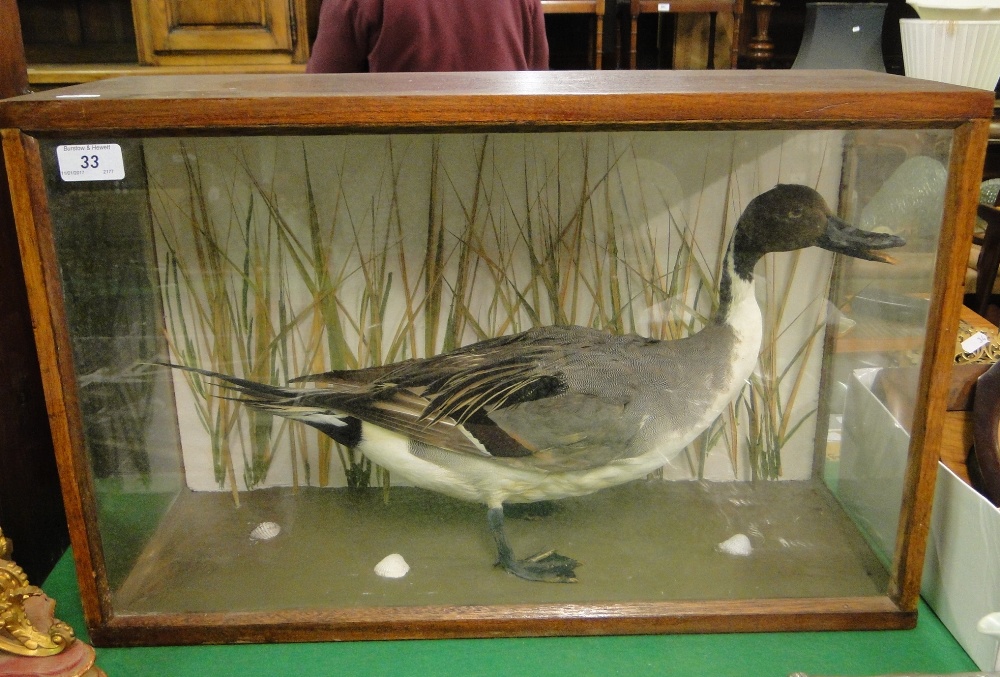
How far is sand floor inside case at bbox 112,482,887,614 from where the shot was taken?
3.12 feet

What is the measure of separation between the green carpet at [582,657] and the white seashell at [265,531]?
0.13 metres

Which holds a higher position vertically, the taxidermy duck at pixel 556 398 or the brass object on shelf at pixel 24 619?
the taxidermy duck at pixel 556 398

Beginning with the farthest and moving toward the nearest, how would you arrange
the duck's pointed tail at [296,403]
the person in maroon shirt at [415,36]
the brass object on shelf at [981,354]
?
the person in maroon shirt at [415,36]
the brass object on shelf at [981,354]
the duck's pointed tail at [296,403]

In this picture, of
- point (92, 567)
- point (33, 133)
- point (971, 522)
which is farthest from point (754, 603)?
point (33, 133)

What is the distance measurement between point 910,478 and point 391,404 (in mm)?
570

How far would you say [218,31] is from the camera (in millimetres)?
1529

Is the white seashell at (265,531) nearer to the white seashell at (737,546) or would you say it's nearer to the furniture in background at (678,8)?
the white seashell at (737,546)

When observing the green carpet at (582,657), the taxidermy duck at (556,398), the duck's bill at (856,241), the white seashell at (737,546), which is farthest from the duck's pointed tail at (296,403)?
the duck's bill at (856,241)

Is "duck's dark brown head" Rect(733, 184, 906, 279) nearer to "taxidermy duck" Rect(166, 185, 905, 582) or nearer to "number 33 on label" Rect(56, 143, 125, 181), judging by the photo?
"taxidermy duck" Rect(166, 185, 905, 582)

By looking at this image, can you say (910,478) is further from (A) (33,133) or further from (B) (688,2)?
(B) (688,2)

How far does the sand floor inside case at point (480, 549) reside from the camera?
95 centimetres

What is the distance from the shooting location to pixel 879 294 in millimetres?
897

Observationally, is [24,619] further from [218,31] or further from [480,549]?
[218,31]

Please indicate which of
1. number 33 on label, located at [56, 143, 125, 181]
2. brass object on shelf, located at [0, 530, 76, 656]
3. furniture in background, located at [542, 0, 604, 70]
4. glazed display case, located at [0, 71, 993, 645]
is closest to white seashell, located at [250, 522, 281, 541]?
glazed display case, located at [0, 71, 993, 645]
